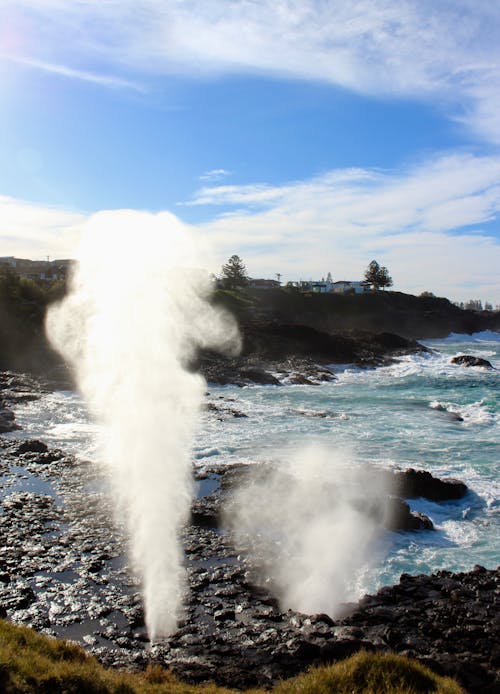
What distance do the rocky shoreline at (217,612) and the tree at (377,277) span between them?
14674 centimetres

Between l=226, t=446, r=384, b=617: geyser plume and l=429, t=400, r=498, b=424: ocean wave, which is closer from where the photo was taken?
l=226, t=446, r=384, b=617: geyser plume

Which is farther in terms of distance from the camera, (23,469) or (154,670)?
(23,469)

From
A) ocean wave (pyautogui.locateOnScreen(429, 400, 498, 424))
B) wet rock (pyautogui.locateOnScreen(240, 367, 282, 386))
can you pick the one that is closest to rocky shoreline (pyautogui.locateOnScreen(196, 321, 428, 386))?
wet rock (pyautogui.locateOnScreen(240, 367, 282, 386))

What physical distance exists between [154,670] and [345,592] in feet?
20.9

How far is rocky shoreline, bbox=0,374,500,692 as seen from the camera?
1053 centimetres

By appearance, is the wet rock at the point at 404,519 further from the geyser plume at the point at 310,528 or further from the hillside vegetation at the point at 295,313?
the hillside vegetation at the point at 295,313

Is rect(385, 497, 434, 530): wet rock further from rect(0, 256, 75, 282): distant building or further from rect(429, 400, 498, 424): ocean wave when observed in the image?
rect(0, 256, 75, 282): distant building

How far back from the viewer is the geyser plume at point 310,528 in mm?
14180

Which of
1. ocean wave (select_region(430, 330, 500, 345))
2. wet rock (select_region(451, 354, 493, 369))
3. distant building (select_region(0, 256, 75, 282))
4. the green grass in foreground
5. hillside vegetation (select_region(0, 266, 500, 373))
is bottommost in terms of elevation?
the green grass in foreground

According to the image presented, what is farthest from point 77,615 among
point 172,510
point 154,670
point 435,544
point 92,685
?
point 435,544

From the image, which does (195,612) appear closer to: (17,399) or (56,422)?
(56,422)

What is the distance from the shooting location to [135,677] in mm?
9070

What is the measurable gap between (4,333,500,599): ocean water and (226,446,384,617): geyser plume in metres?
0.54

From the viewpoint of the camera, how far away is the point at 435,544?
1686cm
